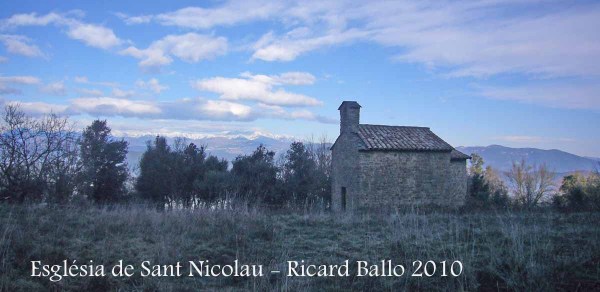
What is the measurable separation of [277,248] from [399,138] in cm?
1641

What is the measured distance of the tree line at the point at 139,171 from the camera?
20453 mm

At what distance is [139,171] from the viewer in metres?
34.8

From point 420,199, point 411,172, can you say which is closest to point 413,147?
point 411,172

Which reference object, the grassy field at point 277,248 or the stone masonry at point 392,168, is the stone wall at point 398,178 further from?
the grassy field at point 277,248

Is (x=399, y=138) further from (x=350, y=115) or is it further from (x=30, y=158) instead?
(x=30, y=158)

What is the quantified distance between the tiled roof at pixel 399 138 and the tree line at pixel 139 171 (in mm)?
4821

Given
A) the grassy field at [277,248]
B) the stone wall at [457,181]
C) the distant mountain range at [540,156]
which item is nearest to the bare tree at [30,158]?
the grassy field at [277,248]

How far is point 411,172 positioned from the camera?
21031 millimetres

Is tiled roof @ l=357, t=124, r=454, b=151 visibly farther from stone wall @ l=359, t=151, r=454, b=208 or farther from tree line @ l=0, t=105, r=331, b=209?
tree line @ l=0, t=105, r=331, b=209

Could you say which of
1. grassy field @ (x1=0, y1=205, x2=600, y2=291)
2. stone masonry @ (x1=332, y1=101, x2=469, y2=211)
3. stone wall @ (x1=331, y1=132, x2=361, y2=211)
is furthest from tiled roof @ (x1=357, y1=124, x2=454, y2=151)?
grassy field @ (x1=0, y1=205, x2=600, y2=291)

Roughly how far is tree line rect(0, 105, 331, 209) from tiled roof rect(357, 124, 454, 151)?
4.82m

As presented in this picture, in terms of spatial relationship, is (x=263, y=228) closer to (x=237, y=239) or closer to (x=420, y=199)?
(x=237, y=239)

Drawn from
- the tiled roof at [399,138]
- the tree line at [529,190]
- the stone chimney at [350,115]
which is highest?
the stone chimney at [350,115]

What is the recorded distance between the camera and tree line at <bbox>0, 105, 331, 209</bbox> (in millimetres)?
20453
